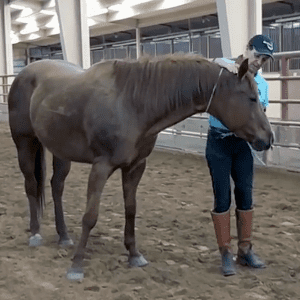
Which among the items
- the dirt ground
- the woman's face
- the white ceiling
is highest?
the white ceiling

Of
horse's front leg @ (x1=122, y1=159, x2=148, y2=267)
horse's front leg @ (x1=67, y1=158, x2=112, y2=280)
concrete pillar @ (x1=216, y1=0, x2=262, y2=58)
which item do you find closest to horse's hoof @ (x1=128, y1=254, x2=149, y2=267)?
horse's front leg @ (x1=122, y1=159, x2=148, y2=267)

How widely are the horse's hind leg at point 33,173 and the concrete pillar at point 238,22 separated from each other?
391 centimetres

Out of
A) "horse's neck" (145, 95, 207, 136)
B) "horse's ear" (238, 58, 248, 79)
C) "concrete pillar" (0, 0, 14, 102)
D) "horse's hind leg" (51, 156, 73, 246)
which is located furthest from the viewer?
"concrete pillar" (0, 0, 14, 102)

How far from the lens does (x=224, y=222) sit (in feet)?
8.87

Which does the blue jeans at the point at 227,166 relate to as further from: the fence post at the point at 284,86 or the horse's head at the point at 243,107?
the fence post at the point at 284,86

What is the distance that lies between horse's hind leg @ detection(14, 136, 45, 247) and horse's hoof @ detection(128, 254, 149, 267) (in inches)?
31.1

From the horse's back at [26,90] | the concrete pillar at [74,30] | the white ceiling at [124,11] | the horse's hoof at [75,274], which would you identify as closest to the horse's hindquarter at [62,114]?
the horse's back at [26,90]

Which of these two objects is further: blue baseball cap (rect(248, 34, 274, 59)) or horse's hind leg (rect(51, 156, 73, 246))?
horse's hind leg (rect(51, 156, 73, 246))

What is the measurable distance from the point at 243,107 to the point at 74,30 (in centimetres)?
786

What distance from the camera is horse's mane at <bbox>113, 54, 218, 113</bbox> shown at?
7.97 ft

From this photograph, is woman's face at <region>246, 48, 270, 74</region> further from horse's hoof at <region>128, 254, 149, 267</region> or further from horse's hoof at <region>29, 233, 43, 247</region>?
horse's hoof at <region>29, 233, 43, 247</region>

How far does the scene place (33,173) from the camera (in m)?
3.32

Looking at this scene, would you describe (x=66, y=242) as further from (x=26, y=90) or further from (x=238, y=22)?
(x=238, y=22)

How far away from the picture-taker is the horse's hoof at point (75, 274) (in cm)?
259
